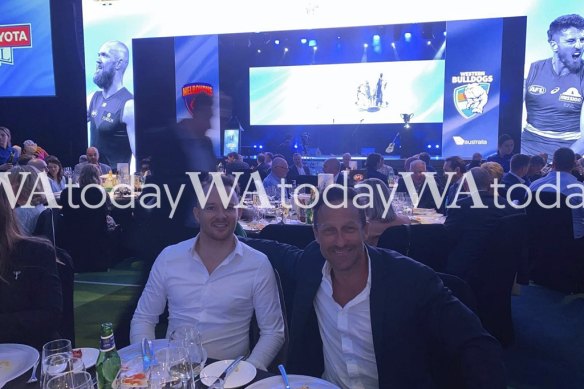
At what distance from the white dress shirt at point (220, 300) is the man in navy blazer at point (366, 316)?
0.21m

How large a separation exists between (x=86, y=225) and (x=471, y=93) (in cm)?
865

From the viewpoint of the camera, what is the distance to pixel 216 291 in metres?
1.98

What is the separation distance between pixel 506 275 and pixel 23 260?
2.90 meters

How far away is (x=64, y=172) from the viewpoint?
22.8 ft

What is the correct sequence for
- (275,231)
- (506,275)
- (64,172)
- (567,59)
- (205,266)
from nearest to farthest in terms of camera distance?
1. (205,266)
2. (275,231)
3. (506,275)
4. (64,172)
5. (567,59)

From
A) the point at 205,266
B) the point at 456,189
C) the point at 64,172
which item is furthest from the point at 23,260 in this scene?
the point at 64,172

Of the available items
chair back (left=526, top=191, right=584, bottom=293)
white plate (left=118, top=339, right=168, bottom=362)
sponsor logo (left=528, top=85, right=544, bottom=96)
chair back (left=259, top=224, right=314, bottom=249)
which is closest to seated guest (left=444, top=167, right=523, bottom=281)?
chair back (left=259, top=224, right=314, bottom=249)

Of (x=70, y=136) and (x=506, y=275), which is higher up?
(x=70, y=136)

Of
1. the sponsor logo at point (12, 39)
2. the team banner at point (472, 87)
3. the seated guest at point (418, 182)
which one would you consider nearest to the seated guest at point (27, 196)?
the seated guest at point (418, 182)

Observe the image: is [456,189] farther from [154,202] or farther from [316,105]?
[316,105]

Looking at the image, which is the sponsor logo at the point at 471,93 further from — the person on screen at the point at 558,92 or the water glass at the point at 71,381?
the water glass at the point at 71,381

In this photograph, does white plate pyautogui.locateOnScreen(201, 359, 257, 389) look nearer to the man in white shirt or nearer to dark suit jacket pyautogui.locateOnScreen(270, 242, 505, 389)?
dark suit jacket pyautogui.locateOnScreen(270, 242, 505, 389)

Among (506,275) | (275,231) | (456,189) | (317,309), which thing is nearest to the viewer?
(317,309)

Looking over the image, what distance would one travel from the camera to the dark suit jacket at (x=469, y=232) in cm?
315
